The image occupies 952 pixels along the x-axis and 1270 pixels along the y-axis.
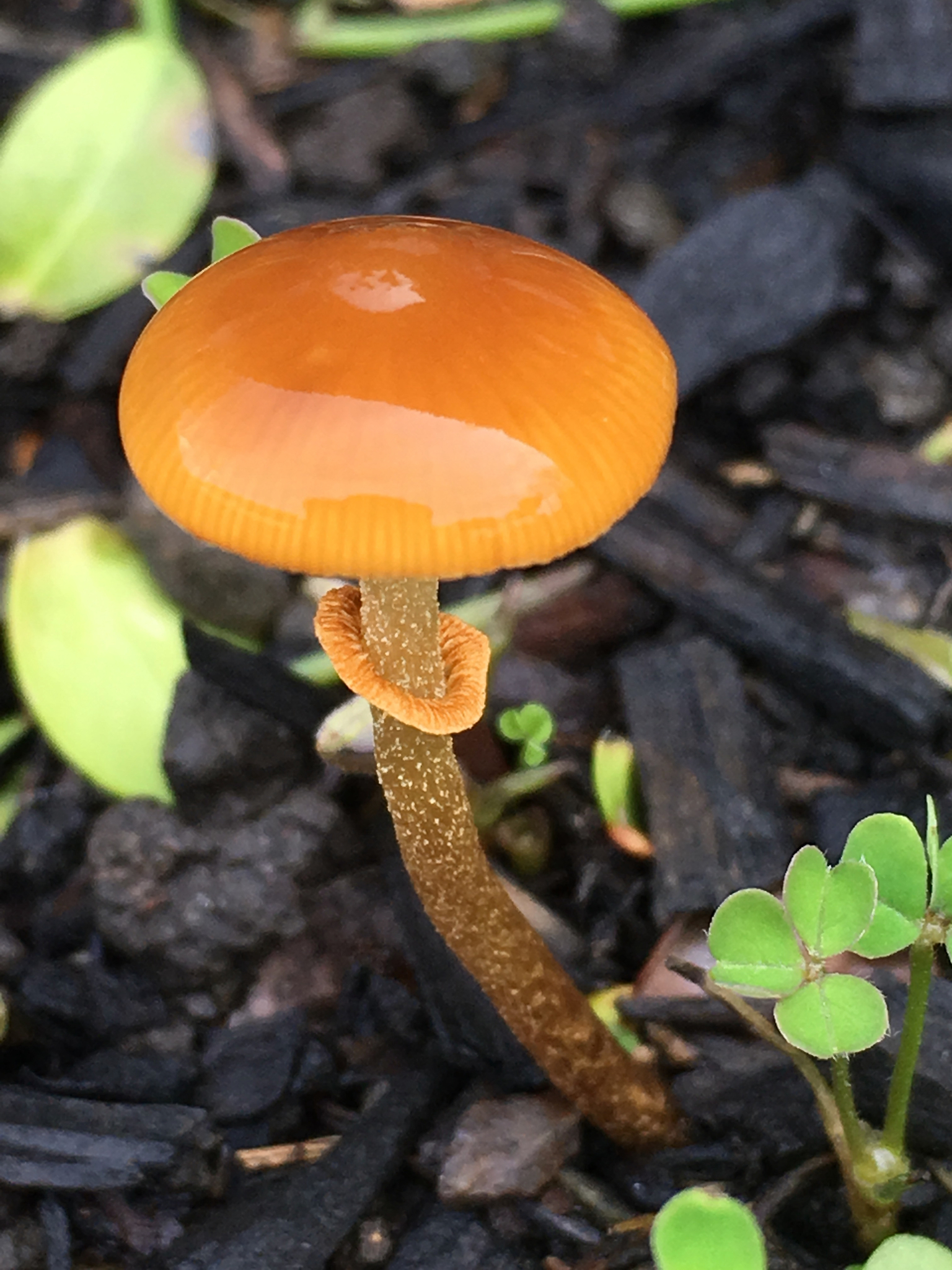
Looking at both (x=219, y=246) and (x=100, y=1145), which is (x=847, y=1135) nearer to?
(x=100, y=1145)

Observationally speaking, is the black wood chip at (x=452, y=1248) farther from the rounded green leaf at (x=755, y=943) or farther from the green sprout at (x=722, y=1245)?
the rounded green leaf at (x=755, y=943)

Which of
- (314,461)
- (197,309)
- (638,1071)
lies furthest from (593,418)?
(638,1071)

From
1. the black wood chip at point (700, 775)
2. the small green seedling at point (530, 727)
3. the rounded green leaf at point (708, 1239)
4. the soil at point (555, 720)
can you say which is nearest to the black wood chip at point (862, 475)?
the soil at point (555, 720)

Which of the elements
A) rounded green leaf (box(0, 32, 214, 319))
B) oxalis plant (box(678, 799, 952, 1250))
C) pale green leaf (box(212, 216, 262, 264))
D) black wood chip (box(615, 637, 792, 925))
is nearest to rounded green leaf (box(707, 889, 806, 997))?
oxalis plant (box(678, 799, 952, 1250))

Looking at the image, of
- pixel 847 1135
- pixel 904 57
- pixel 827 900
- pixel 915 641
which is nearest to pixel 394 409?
pixel 827 900

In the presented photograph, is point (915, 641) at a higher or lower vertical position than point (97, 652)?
lower

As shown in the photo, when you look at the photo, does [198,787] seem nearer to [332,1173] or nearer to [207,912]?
[207,912]

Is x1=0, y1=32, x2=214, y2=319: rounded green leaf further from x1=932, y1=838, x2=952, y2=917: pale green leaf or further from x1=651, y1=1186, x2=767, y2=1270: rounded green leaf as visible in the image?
x1=651, y1=1186, x2=767, y2=1270: rounded green leaf
